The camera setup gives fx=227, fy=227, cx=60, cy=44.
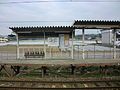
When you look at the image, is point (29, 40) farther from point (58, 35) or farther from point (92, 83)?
point (92, 83)

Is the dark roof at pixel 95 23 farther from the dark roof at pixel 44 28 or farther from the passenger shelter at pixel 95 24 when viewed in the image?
the dark roof at pixel 44 28

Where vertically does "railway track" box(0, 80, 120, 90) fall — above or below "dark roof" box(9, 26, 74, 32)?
below

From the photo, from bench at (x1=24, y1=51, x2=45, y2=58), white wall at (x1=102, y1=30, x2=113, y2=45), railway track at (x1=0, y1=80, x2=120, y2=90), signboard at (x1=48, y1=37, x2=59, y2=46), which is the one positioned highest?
white wall at (x1=102, y1=30, x2=113, y2=45)

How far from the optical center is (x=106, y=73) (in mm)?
18812

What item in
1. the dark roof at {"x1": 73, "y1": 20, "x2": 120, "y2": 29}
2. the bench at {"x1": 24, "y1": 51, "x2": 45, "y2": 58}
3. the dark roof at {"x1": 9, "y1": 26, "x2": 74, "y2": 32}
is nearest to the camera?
the dark roof at {"x1": 73, "y1": 20, "x2": 120, "y2": 29}

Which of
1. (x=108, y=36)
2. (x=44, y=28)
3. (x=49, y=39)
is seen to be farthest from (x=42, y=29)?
(x=108, y=36)

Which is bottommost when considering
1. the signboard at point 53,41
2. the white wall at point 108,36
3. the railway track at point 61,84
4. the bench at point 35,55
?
the railway track at point 61,84

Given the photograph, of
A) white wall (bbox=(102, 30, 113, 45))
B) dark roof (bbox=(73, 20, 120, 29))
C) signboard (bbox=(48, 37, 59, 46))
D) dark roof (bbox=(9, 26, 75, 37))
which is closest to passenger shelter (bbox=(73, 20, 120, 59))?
dark roof (bbox=(73, 20, 120, 29))

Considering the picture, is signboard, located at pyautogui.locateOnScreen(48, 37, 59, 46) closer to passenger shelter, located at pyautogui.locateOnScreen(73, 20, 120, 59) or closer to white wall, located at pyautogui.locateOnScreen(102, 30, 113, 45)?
passenger shelter, located at pyautogui.locateOnScreen(73, 20, 120, 59)

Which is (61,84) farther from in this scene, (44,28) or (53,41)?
(53,41)

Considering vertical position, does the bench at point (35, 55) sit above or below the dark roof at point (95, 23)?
below

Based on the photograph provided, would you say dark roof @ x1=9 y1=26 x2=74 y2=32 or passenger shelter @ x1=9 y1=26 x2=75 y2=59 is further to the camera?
passenger shelter @ x1=9 y1=26 x2=75 y2=59

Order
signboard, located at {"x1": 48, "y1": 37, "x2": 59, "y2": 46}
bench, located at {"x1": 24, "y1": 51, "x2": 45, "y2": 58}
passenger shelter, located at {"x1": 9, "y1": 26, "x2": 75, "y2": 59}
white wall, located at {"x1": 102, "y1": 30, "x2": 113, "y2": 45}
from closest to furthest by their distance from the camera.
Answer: passenger shelter, located at {"x1": 9, "y1": 26, "x2": 75, "y2": 59}
bench, located at {"x1": 24, "y1": 51, "x2": 45, "y2": 58}
signboard, located at {"x1": 48, "y1": 37, "x2": 59, "y2": 46}
white wall, located at {"x1": 102, "y1": 30, "x2": 113, "y2": 45}

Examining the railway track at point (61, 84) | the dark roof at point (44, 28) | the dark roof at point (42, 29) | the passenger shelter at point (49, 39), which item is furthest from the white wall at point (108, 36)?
the railway track at point (61, 84)
